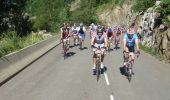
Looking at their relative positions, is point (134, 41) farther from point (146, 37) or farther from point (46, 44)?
point (146, 37)

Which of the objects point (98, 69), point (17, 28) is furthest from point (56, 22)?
point (98, 69)

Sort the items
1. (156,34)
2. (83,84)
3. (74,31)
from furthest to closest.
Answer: (74,31) < (156,34) < (83,84)

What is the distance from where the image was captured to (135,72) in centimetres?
1903

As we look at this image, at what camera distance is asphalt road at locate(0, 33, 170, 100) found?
43.4ft

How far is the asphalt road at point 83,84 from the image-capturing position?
13.2 m

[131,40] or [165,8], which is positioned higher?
[165,8]

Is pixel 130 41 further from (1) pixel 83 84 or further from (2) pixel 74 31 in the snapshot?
(2) pixel 74 31

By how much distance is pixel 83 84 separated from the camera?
15.5 m

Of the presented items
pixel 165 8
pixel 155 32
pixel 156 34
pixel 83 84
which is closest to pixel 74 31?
pixel 155 32

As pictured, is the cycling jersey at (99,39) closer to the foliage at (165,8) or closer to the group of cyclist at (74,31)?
the group of cyclist at (74,31)

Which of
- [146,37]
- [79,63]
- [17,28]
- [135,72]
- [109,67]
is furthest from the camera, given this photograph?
[17,28]

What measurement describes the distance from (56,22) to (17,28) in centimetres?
5843

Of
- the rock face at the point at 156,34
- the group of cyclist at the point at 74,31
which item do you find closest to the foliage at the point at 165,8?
the rock face at the point at 156,34

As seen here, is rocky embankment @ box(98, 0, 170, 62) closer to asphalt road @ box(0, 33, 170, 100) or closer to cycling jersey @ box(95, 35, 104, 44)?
asphalt road @ box(0, 33, 170, 100)
